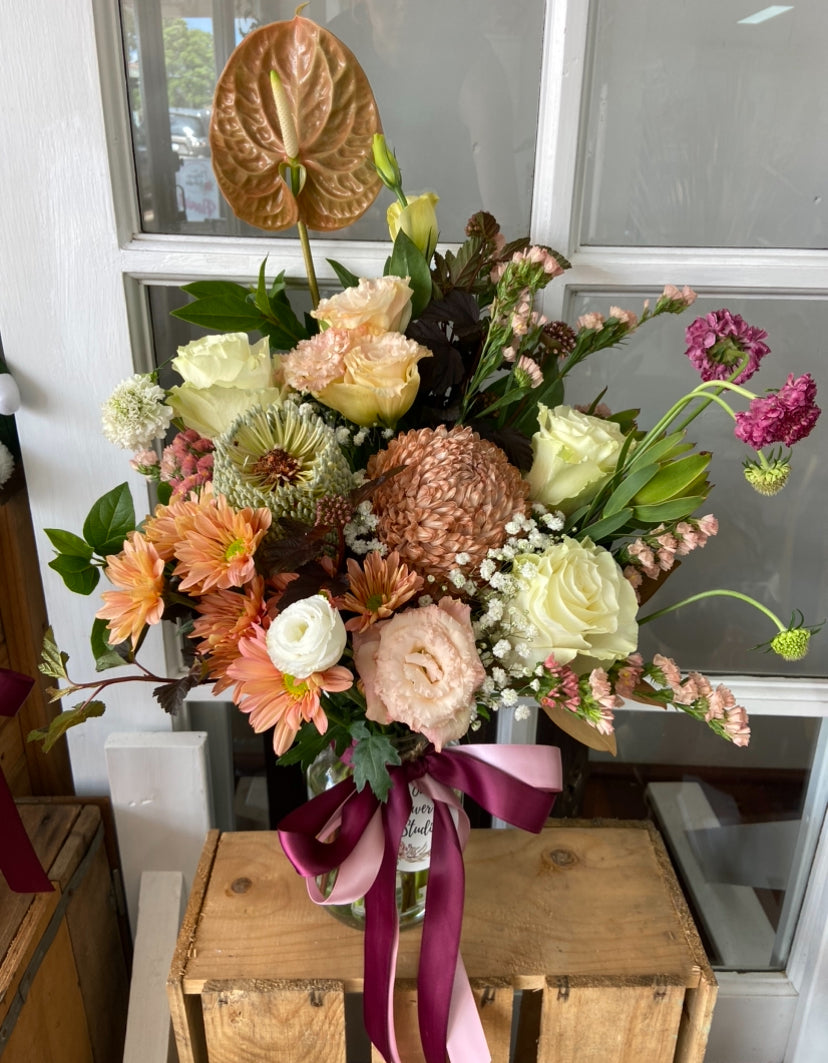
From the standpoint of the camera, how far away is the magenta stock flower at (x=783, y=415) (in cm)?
51

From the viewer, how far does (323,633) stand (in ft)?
1.62

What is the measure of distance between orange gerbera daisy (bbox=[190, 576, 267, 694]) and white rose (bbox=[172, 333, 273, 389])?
0.15 m

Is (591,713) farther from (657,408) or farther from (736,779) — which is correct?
(736,779)

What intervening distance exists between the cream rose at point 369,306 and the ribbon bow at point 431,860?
0.36 metres

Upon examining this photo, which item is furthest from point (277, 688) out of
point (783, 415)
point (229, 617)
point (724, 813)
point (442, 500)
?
point (724, 813)

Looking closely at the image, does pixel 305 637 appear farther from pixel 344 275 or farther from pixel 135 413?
pixel 344 275

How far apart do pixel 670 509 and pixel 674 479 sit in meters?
0.02

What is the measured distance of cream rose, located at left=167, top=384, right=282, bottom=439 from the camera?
0.59m

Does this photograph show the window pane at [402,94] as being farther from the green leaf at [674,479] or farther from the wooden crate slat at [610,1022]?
the wooden crate slat at [610,1022]

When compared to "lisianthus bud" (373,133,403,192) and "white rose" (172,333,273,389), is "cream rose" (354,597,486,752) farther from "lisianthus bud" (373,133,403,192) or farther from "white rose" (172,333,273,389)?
"lisianthus bud" (373,133,403,192)

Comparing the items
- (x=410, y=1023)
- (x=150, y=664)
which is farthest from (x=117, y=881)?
(x=410, y=1023)

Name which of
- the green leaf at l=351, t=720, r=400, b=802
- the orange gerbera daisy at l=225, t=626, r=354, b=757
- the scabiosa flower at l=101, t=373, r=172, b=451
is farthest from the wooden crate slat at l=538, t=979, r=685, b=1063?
the scabiosa flower at l=101, t=373, r=172, b=451

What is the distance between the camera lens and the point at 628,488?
0.58 metres

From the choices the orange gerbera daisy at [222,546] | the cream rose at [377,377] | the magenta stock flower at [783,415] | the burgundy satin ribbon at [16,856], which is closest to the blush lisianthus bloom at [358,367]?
the cream rose at [377,377]
